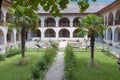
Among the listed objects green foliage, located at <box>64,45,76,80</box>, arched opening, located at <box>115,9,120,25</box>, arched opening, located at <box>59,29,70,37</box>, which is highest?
arched opening, located at <box>115,9,120,25</box>

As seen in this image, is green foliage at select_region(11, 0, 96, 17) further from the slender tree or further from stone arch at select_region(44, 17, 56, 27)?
stone arch at select_region(44, 17, 56, 27)

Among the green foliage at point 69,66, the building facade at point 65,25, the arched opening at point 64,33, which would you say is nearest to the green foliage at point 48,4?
the green foliage at point 69,66

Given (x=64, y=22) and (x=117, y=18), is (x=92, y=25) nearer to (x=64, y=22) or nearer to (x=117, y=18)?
(x=117, y=18)

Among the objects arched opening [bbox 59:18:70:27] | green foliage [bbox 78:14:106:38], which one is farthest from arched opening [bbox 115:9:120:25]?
green foliage [bbox 78:14:106:38]

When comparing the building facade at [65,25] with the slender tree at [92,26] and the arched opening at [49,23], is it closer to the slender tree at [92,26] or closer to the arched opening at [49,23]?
the arched opening at [49,23]

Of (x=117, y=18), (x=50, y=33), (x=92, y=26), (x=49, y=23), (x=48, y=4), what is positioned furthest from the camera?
(x=50, y=33)

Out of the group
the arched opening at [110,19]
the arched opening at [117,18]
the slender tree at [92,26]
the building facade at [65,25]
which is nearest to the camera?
the slender tree at [92,26]

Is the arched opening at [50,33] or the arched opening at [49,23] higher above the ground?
the arched opening at [49,23]

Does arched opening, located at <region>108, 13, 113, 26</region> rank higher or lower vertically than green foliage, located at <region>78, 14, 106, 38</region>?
higher

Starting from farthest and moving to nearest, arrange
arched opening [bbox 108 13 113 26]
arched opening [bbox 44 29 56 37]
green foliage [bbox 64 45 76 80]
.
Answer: arched opening [bbox 44 29 56 37]
arched opening [bbox 108 13 113 26]
green foliage [bbox 64 45 76 80]

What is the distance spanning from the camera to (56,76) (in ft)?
44.1

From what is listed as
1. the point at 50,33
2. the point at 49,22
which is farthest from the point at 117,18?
the point at 50,33

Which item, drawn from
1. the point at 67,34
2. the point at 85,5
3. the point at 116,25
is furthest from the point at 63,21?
the point at 85,5

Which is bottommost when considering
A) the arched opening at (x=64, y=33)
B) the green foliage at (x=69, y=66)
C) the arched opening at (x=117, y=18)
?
the green foliage at (x=69, y=66)
